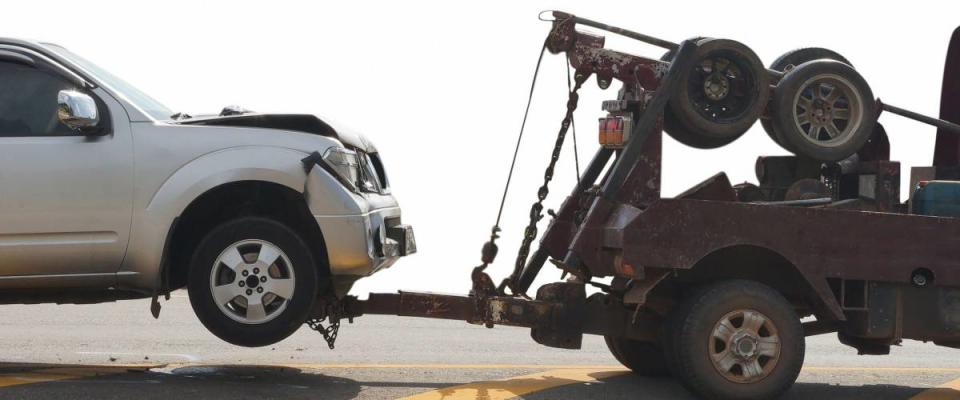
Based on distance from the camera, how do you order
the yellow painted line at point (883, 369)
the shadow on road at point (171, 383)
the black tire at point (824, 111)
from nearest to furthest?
the shadow on road at point (171, 383) → the black tire at point (824, 111) → the yellow painted line at point (883, 369)

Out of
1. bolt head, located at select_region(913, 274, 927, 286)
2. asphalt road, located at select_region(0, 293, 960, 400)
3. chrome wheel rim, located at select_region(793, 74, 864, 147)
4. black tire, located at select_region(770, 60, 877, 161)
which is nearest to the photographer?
asphalt road, located at select_region(0, 293, 960, 400)

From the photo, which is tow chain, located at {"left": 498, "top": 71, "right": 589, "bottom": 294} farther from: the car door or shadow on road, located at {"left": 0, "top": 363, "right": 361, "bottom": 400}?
the car door

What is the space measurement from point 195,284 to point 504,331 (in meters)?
5.29

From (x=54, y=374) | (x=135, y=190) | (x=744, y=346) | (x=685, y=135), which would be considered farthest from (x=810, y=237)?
(x=54, y=374)

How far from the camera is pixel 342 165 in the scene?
295 inches

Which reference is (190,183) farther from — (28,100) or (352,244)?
(28,100)

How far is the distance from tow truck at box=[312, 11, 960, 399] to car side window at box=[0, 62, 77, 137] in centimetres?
202

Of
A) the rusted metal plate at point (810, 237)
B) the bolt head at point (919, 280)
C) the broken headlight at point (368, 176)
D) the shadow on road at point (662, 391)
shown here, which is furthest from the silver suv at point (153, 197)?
the bolt head at point (919, 280)

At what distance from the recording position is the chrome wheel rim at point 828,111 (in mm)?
7832

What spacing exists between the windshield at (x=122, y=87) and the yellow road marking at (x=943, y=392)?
17.1 ft

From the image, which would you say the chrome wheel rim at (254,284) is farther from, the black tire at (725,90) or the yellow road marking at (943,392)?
the yellow road marking at (943,392)

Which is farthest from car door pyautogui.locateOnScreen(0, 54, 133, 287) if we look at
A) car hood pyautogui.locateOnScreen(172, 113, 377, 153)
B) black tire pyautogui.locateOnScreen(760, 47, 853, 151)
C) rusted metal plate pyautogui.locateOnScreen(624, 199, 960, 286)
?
black tire pyautogui.locateOnScreen(760, 47, 853, 151)

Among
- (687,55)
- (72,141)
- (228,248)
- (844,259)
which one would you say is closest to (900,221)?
(844,259)

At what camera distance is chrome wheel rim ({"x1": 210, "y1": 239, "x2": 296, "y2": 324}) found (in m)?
7.16
